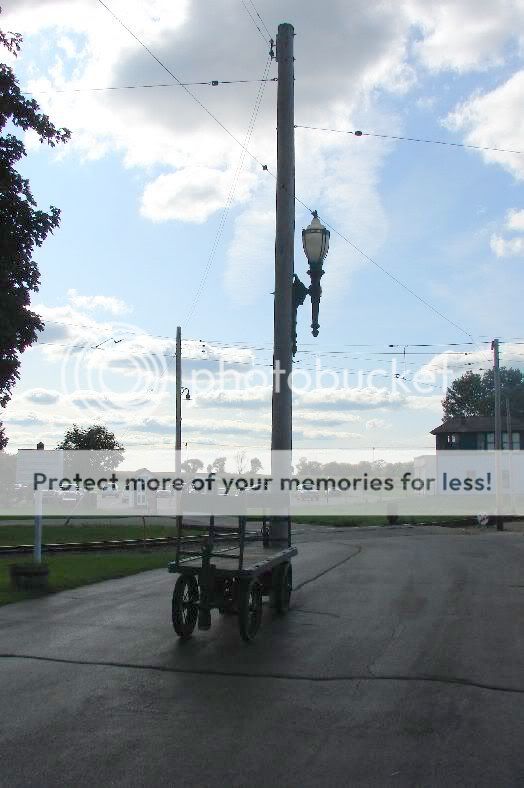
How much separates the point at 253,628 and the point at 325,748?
3657 mm

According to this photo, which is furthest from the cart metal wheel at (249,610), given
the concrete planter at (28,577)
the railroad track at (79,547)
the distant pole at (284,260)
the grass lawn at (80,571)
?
the railroad track at (79,547)

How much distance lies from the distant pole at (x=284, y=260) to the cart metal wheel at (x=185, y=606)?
329 cm

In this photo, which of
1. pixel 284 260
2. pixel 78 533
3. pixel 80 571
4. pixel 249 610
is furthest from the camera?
pixel 78 533

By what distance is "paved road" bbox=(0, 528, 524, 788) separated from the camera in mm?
5117

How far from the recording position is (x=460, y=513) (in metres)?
56.2

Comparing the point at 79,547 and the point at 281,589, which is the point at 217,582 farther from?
the point at 79,547

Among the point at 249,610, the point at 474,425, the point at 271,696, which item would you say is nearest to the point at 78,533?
the point at 249,610

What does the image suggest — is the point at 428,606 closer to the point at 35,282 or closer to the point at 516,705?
the point at 516,705

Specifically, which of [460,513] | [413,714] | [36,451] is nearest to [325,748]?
[413,714]

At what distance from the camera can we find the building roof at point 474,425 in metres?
82.2

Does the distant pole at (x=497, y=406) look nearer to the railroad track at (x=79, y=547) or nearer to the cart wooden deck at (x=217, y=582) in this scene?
the railroad track at (x=79, y=547)

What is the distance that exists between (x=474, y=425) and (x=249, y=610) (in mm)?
77593

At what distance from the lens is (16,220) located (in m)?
9.33

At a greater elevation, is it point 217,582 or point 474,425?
point 474,425
